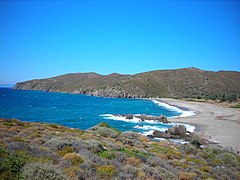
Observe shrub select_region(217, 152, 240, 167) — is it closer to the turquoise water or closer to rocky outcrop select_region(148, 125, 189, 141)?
rocky outcrop select_region(148, 125, 189, 141)

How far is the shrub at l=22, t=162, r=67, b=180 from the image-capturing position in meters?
5.58

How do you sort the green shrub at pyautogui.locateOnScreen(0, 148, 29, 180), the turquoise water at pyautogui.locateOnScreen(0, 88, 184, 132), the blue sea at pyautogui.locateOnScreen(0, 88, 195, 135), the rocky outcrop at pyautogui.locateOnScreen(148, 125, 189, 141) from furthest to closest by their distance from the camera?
the turquoise water at pyautogui.locateOnScreen(0, 88, 184, 132), the blue sea at pyautogui.locateOnScreen(0, 88, 195, 135), the rocky outcrop at pyautogui.locateOnScreen(148, 125, 189, 141), the green shrub at pyautogui.locateOnScreen(0, 148, 29, 180)

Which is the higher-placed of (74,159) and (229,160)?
(74,159)

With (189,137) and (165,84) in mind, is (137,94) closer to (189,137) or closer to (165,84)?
(165,84)

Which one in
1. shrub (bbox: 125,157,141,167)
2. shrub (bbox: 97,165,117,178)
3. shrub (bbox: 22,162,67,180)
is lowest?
shrub (bbox: 125,157,141,167)

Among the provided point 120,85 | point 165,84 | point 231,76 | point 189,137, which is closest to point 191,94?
point 165,84

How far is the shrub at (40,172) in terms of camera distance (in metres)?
5.58

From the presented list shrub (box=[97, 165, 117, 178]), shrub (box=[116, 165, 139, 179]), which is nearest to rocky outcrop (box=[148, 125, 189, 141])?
shrub (box=[116, 165, 139, 179])

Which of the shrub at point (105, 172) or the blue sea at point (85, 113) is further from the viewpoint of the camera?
the blue sea at point (85, 113)

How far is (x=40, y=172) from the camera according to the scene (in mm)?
5688

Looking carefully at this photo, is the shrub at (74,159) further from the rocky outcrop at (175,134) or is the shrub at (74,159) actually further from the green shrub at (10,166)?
the rocky outcrop at (175,134)

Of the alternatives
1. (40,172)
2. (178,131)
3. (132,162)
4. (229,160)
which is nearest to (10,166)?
(40,172)

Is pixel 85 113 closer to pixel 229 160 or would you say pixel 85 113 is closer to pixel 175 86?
pixel 229 160

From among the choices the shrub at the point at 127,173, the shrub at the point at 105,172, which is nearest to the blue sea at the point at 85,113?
the shrub at the point at 127,173
